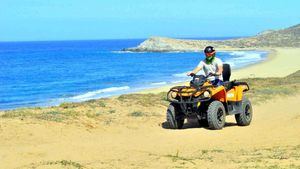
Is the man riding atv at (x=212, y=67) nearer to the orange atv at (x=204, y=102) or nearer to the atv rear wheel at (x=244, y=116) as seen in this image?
the orange atv at (x=204, y=102)

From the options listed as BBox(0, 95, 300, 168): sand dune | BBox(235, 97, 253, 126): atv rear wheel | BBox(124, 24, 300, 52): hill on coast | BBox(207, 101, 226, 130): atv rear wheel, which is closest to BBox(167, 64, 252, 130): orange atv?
BBox(207, 101, 226, 130): atv rear wheel

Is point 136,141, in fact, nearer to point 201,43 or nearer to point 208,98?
point 208,98

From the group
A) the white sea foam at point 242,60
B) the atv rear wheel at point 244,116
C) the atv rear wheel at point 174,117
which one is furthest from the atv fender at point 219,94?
the white sea foam at point 242,60

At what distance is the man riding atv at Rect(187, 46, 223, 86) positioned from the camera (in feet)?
40.9

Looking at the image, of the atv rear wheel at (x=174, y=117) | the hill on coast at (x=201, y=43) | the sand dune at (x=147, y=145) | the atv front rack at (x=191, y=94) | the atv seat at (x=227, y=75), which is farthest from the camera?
the hill on coast at (x=201, y=43)

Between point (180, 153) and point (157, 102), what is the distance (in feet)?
25.3

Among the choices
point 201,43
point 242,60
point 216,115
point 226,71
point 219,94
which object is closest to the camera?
point 216,115

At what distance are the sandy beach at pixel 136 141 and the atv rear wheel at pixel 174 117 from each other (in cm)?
27

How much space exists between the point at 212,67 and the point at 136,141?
2.64 meters

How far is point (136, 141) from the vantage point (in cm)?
1119

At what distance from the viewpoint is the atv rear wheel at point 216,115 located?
12109 mm

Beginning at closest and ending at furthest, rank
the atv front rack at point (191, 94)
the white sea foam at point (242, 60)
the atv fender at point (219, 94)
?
1. the atv front rack at point (191, 94)
2. the atv fender at point (219, 94)
3. the white sea foam at point (242, 60)

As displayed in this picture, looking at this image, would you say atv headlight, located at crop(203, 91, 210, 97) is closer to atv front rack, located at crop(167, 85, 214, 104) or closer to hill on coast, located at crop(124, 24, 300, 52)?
atv front rack, located at crop(167, 85, 214, 104)

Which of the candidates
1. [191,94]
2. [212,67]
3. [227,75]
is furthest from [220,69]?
[191,94]
